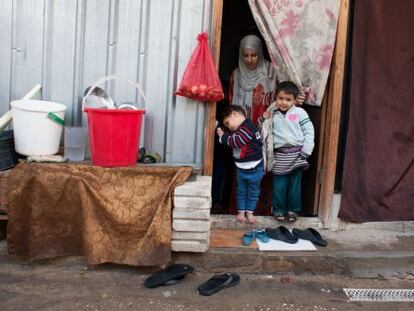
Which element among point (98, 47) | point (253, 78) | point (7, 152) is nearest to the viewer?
point (7, 152)

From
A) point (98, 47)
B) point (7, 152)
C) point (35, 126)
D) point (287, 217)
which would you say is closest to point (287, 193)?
point (287, 217)

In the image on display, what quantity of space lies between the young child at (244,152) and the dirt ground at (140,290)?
2.81ft

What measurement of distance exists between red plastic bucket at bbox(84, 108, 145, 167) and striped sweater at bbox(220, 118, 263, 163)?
95 centimetres

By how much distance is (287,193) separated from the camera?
5.22 meters

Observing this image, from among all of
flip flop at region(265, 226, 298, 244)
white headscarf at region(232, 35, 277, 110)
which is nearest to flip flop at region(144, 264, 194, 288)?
flip flop at region(265, 226, 298, 244)

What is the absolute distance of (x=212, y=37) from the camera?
15.2 feet

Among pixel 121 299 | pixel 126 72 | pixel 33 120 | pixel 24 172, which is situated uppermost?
pixel 126 72

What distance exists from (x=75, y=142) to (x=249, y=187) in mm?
1714

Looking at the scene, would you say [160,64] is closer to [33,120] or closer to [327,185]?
A: [33,120]

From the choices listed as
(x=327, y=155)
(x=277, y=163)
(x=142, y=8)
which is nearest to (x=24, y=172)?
(x=142, y=8)

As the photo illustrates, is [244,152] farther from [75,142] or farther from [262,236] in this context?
[75,142]

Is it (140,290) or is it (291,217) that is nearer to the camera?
(140,290)

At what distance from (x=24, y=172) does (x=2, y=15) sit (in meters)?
1.47

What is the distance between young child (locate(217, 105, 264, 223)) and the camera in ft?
15.9
